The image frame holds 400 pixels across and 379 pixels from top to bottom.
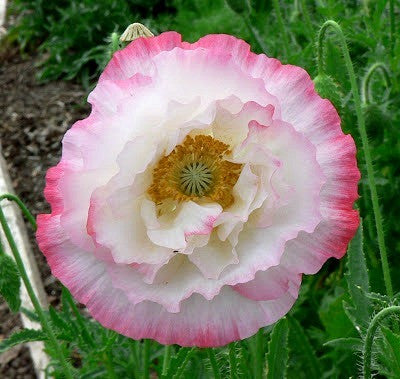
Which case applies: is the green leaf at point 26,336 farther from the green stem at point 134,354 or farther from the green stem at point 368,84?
the green stem at point 368,84

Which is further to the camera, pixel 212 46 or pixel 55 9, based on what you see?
pixel 55 9

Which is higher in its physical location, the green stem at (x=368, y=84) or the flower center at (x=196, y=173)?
the flower center at (x=196, y=173)

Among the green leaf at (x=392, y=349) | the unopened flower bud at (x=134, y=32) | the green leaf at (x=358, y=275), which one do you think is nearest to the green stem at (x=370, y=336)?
the green leaf at (x=392, y=349)

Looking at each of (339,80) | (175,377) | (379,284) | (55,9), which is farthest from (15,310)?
(55,9)

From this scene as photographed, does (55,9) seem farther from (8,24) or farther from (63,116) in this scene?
(63,116)

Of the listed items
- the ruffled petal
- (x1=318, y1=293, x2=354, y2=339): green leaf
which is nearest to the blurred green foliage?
(x1=318, y1=293, x2=354, y2=339): green leaf

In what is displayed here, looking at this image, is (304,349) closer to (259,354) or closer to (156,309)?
(259,354)

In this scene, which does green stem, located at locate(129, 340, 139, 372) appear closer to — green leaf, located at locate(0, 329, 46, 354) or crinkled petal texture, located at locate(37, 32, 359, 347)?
green leaf, located at locate(0, 329, 46, 354)
